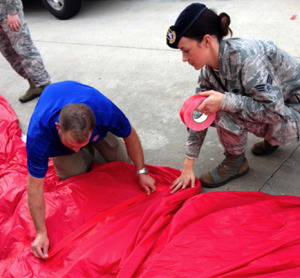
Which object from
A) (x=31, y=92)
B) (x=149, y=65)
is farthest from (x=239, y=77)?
(x=31, y=92)

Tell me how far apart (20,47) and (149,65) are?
120 centimetres

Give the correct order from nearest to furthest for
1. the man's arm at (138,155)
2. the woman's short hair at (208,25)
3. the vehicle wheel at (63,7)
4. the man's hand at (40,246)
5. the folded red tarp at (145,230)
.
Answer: the folded red tarp at (145,230)
the woman's short hair at (208,25)
the man's hand at (40,246)
the man's arm at (138,155)
the vehicle wheel at (63,7)

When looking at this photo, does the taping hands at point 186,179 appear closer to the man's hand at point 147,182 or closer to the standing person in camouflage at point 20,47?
the man's hand at point 147,182

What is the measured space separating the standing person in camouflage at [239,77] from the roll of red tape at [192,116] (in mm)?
29

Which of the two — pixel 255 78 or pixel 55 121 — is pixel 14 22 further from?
pixel 255 78

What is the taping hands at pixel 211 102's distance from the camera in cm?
169

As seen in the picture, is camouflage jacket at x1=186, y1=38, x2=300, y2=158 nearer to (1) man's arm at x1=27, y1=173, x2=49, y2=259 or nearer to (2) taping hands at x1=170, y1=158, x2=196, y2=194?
(2) taping hands at x1=170, y1=158, x2=196, y2=194

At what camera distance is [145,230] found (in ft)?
6.01

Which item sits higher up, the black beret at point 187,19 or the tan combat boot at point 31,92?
the black beret at point 187,19

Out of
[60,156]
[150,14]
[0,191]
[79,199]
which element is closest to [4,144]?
[0,191]

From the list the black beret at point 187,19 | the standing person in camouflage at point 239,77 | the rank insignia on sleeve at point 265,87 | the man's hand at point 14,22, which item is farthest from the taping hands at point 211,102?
the man's hand at point 14,22

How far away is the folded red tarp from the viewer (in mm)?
1544

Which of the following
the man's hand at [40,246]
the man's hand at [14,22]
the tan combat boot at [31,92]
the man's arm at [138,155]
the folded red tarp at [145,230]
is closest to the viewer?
the folded red tarp at [145,230]

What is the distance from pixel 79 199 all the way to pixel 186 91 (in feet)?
4.73
